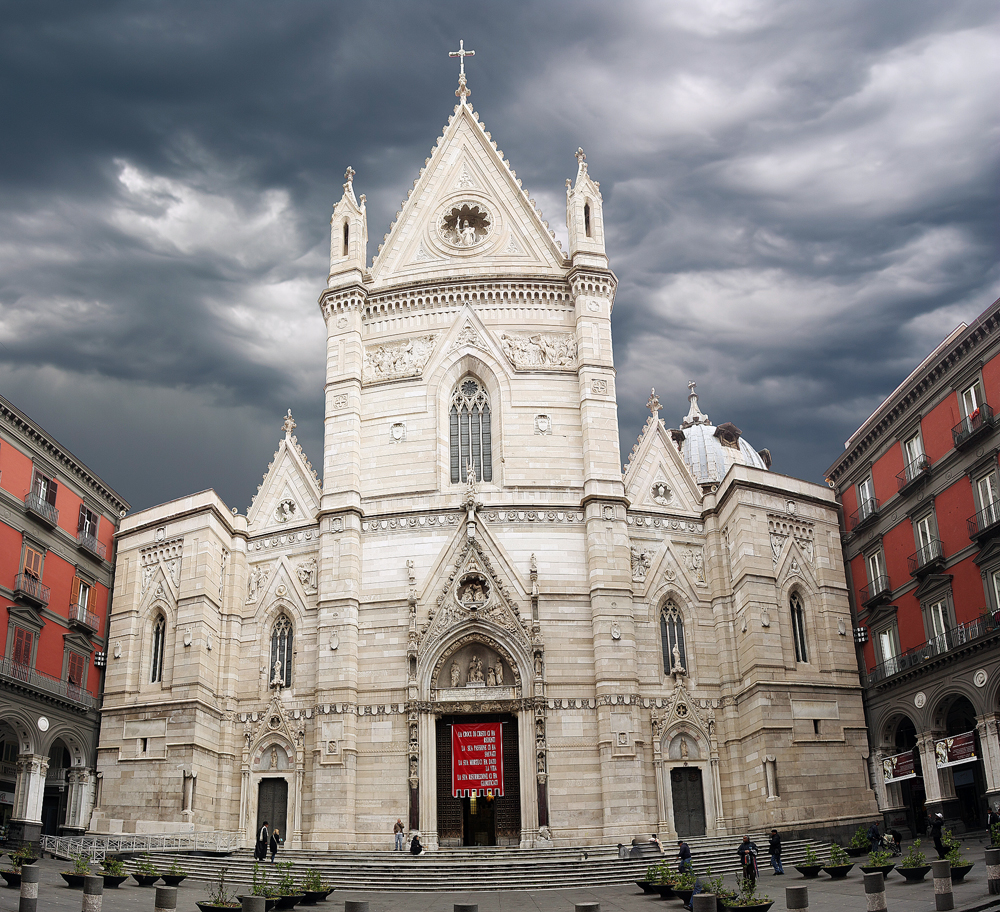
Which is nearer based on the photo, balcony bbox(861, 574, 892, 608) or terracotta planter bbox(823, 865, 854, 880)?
terracotta planter bbox(823, 865, 854, 880)

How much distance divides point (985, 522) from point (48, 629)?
3221 cm

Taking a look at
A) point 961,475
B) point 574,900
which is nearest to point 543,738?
point 574,900

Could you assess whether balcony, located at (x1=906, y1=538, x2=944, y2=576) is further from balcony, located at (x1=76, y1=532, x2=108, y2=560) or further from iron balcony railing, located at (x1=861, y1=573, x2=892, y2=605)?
balcony, located at (x1=76, y1=532, x2=108, y2=560)

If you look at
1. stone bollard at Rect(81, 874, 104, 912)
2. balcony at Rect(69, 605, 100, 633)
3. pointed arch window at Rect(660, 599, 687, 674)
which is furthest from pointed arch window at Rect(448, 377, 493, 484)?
stone bollard at Rect(81, 874, 104, 912)

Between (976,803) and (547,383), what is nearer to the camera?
(976,803)

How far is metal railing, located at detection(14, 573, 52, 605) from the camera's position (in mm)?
35656

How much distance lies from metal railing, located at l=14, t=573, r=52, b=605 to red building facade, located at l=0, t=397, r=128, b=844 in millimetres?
46

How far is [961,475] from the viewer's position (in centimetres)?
3400

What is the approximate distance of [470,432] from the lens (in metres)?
40.6

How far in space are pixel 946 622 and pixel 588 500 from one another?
12.8 m

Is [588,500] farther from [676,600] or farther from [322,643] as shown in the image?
[322,643]

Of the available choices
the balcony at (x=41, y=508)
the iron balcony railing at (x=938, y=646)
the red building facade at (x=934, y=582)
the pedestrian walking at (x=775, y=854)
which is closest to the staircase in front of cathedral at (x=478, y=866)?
the pedestrian walking at (x=775, y=854)

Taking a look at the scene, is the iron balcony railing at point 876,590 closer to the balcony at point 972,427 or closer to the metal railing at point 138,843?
the balcony at point 972,427

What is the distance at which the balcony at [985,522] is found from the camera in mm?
31453
